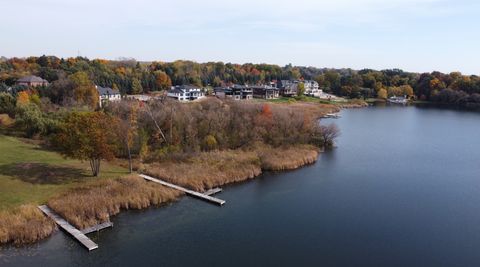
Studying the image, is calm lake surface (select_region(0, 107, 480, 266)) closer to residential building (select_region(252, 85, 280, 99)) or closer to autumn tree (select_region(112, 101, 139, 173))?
autumn tree (select_region(112, 101, 139, 173))

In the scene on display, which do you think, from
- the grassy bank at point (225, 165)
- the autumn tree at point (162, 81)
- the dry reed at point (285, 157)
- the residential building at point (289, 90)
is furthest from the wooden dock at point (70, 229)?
the residential building at point (289, 90)


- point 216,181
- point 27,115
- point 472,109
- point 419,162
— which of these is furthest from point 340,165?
point 472,109

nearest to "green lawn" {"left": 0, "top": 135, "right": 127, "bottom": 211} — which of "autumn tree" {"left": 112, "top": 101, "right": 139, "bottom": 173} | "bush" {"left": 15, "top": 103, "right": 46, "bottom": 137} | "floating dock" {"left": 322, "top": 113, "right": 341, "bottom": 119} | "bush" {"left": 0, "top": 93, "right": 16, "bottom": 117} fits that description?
"autumn tree" {"left": 112, "top": 101, "right": 139, "bottom": 173}

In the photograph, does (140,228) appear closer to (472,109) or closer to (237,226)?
(237,226)

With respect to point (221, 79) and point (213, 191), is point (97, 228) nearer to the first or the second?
point (213, 191)

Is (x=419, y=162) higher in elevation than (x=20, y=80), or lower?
lower
